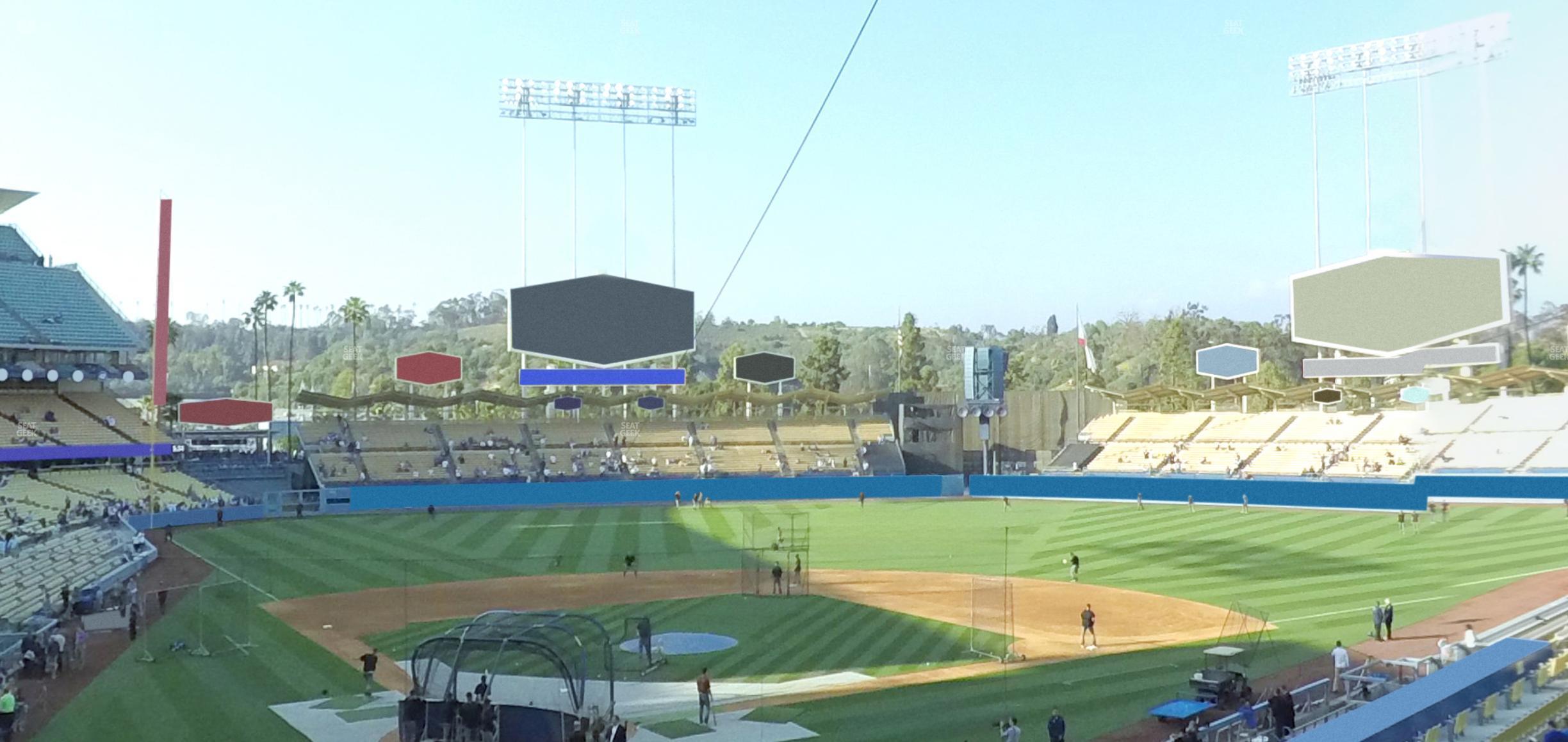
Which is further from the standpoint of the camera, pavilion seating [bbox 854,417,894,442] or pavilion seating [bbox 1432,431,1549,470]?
pavilion seating [bbox 854,417,894,442]

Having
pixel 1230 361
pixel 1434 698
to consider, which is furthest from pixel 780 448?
pixel 1434 698

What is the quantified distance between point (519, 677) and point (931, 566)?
23089 millimetres

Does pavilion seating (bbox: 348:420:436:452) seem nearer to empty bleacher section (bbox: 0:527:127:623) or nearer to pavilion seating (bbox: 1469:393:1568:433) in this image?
empty bleacher section (bbox: 0:527:127:623)

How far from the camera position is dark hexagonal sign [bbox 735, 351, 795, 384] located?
85.6 metres

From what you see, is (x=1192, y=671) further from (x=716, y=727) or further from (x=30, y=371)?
(x=30, y=371)

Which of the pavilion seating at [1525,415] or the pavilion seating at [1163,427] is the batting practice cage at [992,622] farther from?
the pavilion seating at [1163,427]

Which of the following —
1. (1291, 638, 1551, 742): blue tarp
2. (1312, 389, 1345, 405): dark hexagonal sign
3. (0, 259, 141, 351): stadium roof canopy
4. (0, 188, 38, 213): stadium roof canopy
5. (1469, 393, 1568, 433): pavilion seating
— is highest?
(0, 188, 38, 213): stadium roof canopy

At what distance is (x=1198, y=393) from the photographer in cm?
7831

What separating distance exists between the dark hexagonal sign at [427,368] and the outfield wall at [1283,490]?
3409 centimetres

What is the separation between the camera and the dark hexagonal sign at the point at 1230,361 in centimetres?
8425

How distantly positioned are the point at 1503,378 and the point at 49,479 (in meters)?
66.0

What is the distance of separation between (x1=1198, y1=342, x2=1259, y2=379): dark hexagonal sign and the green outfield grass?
59.1 meters

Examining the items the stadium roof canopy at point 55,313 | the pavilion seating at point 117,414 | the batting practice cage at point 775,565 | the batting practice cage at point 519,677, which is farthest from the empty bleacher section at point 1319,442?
the stadium roof canopy at point 55,313

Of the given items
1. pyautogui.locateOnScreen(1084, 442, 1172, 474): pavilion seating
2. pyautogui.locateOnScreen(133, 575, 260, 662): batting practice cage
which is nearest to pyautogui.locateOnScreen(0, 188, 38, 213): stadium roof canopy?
pyautogui.locateOnScreen(133, 575, 260, 662): batting practice cage
